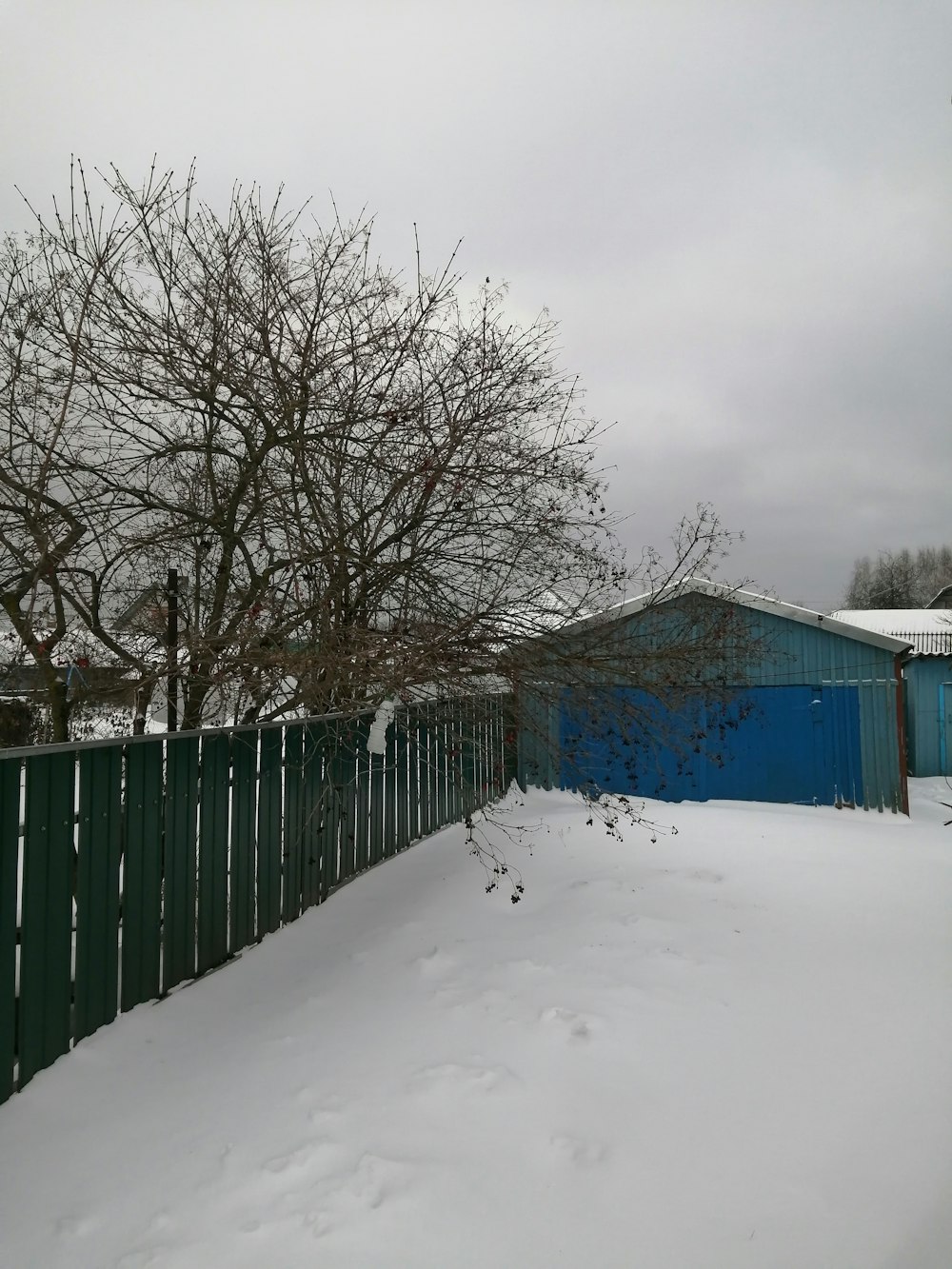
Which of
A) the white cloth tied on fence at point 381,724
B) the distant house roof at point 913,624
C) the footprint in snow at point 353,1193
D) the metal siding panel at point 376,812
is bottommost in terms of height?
the footprint in snow at point 353,1193

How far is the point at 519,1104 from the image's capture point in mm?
2934

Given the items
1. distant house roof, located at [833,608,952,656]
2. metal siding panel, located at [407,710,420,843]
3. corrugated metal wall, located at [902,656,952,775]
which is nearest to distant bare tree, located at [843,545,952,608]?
distant house roof, located at [833,608,952,656]

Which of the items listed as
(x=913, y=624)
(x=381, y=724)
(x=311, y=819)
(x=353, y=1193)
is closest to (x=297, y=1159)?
(x=353, y=1193)

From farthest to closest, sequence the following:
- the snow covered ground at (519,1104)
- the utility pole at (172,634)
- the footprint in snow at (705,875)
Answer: the footprint in snow at (705,875) < the utility pole at (172,634) < the snow covered ground at (519,1104)

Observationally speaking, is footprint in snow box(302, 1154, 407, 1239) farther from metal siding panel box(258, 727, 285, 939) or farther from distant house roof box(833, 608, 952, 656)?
distant house roof box(833, 608, 952, 656)

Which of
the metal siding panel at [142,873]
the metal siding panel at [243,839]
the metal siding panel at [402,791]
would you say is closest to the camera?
the metal siding panel at [142,873]

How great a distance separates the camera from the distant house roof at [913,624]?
22853 millimetres

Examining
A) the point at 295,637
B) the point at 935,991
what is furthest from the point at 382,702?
the point at 935,991

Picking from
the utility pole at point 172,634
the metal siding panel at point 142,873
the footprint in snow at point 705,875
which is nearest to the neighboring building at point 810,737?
the footprint in snow at point 705,875

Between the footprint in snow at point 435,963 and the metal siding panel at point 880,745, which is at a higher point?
the metal siding panel at point 880,745

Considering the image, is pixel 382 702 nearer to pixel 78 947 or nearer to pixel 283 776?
pixel 283 776

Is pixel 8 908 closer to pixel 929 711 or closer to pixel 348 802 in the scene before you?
pixel 348 802

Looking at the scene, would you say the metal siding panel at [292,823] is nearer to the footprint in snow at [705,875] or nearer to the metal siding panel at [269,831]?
the metal siding panel at [269,831]

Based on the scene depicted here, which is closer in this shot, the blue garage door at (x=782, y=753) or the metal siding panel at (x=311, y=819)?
the metal siding panel at (x=311, y=819)
